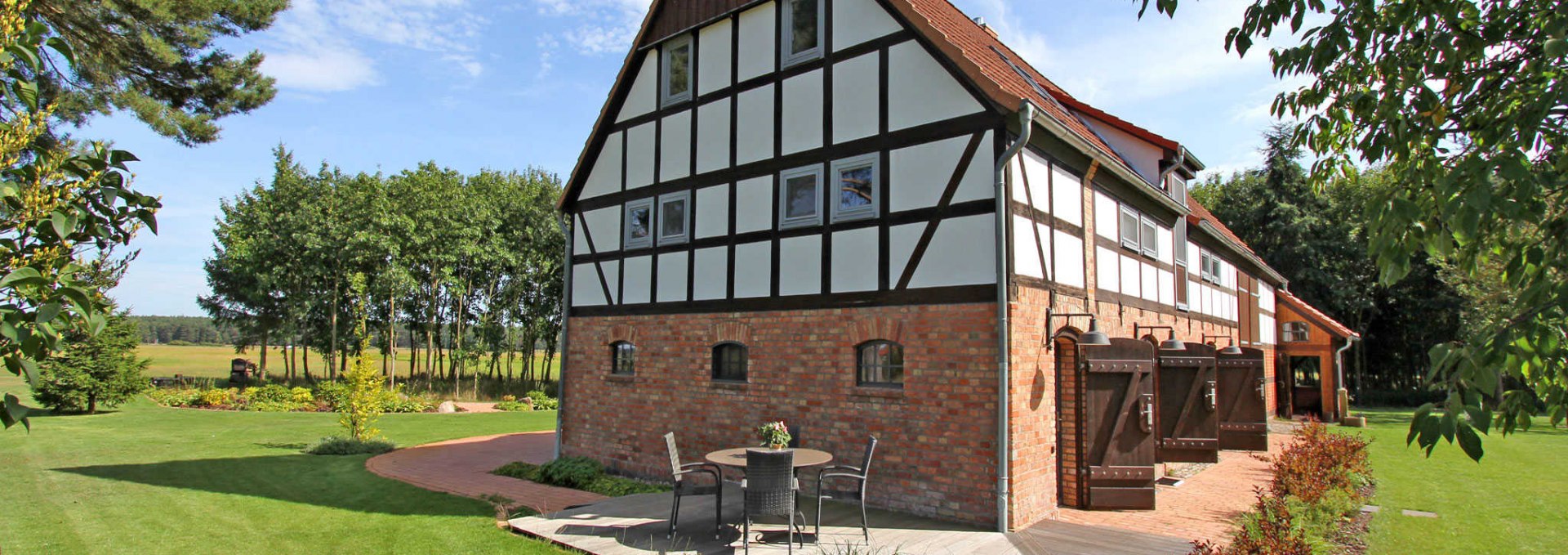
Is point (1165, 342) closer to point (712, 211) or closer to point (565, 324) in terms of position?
point (712, 211)

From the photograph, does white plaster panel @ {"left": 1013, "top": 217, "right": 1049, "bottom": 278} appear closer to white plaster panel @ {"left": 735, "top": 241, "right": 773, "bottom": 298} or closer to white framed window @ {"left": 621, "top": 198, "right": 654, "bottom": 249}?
white plaster panel @ {"left": 735, "top": 241, "right": 773, "bottom": 298}

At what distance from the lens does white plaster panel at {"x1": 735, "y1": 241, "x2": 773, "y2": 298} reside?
35.7 ft

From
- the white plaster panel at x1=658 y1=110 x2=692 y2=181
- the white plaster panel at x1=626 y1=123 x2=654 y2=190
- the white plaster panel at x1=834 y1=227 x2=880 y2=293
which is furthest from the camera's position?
the white plaster panel at x1=626 y1=123 x2=654 y2=190

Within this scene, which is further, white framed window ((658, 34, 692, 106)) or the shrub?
the shrub

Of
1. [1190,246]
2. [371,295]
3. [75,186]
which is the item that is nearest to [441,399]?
[371,295]

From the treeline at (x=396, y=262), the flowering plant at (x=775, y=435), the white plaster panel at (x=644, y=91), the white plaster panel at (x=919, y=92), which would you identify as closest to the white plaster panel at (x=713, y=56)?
the white plaster panel at (x=644, y=91)

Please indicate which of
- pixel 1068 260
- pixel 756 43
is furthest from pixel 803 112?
pixel 1068 260

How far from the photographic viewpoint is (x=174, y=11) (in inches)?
454

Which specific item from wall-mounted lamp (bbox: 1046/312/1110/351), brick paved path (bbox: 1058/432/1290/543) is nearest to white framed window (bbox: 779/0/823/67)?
wall-mounted lamp (bbox: 1046/312/1110/351)

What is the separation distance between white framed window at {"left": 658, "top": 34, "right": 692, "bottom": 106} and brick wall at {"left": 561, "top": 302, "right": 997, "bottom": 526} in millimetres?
3422

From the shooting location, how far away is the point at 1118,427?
32.7 ft

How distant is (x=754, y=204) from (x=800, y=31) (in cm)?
242

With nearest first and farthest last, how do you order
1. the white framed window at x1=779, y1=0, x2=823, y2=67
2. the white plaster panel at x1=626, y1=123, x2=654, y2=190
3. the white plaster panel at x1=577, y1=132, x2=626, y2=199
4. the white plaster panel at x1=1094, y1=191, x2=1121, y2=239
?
the white framed window at x1=779, y1=0, x2=823, y2=67
the white plaster panel at x1=1094, y1=191, x2=1121, y2=239
the white plaster panel at x1=626, y1=123, x2=654, y2=190
the white plaster panel at x1=577, y1=132, x2=626, y2=199

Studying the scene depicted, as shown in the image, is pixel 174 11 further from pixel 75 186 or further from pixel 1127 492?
pixel 1127 492
